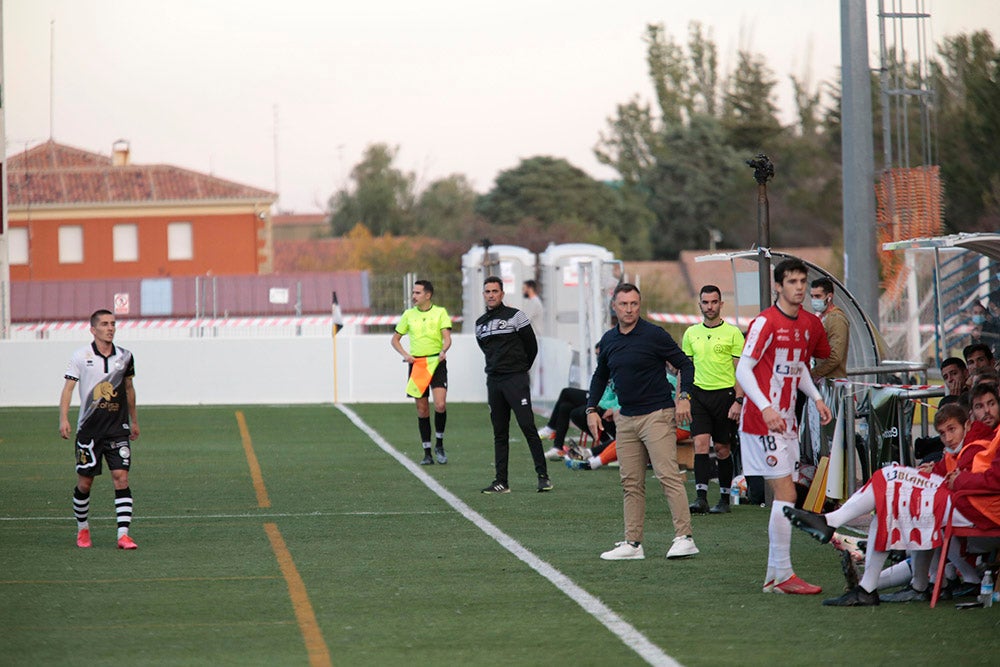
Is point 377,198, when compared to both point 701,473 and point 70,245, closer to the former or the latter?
point 70,245

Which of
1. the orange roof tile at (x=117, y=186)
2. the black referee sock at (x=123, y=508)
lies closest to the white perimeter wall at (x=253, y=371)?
the black referee sock at (x=123, y=508)

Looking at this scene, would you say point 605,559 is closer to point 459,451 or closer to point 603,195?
point 459,451

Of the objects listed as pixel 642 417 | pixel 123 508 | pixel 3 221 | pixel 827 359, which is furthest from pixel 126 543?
pixel 3 221

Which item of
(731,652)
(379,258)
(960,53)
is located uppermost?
(960,53)

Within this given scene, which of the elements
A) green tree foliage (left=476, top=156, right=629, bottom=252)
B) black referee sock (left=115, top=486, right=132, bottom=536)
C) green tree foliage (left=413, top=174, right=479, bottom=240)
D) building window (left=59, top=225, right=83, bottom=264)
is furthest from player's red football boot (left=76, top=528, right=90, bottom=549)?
green tree foliage (left=413, top=174, right=479, bottom=240)

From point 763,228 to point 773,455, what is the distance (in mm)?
4924

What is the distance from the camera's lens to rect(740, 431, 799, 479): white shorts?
28.4 ft

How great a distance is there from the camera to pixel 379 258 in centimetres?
6731

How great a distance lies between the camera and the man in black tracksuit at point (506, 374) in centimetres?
1380

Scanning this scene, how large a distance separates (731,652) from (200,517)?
21.1ft

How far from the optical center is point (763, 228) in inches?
521

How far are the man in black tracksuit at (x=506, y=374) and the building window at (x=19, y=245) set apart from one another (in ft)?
174

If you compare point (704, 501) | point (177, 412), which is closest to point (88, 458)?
point (704, 501)

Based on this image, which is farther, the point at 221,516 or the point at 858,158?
the point at 858,158
